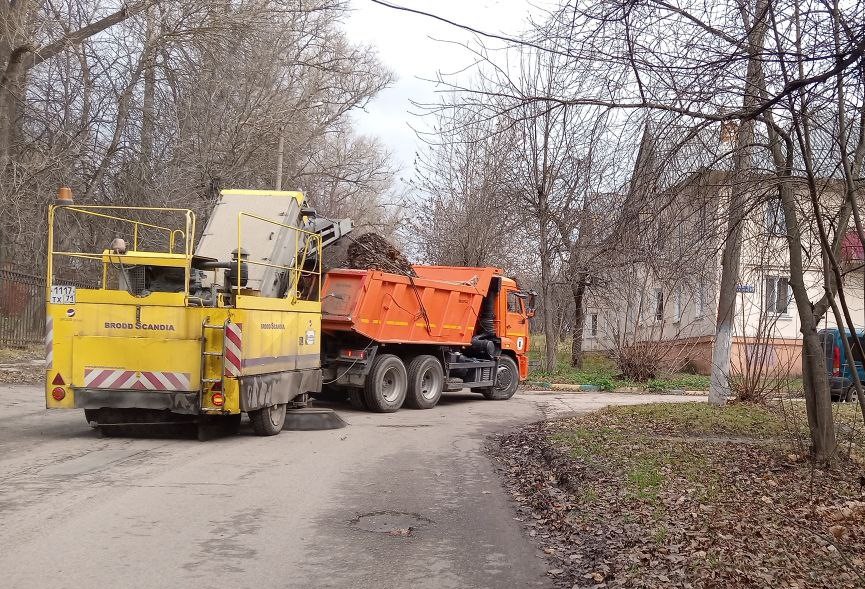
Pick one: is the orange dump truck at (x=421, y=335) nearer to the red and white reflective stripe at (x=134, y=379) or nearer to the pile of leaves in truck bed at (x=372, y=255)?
the pile of leaves in truck bed at (x=372, y=255)

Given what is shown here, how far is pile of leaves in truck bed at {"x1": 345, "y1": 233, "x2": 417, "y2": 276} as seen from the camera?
1545 cm

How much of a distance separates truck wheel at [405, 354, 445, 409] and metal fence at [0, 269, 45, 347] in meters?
12.7

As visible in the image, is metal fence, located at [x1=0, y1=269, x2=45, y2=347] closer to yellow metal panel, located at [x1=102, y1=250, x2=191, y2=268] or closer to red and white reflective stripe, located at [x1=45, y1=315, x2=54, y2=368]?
red and white reflective stripe, located at [x1=45, y1=315, x2=54, y2=368]

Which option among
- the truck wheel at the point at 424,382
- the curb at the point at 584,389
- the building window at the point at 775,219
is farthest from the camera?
the curb at the point at 584,389

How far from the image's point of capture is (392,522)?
6.90 metres

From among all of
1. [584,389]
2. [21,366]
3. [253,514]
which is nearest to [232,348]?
[253,514]

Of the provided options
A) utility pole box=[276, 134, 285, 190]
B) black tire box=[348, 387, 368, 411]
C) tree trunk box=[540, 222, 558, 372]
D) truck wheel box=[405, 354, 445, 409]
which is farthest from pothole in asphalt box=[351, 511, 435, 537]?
utility pole box=[276, 134, 285, 190]

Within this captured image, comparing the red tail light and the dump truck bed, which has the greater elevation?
the dump truck bed

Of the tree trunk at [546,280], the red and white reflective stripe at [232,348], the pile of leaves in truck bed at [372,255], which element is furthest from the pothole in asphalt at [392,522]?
the tree trunk at [546,280]

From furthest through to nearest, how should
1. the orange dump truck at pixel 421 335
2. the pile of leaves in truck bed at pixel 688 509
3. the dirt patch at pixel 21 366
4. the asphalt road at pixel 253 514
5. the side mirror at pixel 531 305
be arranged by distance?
the side mirror at pixel 531 305 < the dirt patch at pixel 21 366 < the orange dump truck at pixel 421 335 < the pile of leaves in truck bed at pixel 688 509 < the asphalt road at pixel 253 514

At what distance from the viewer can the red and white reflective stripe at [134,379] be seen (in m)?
10.3

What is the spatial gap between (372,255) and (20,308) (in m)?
12.9

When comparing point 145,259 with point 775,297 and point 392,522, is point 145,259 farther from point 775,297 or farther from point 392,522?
point 775,297

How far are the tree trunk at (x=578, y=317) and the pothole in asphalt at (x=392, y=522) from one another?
69.2 feet
